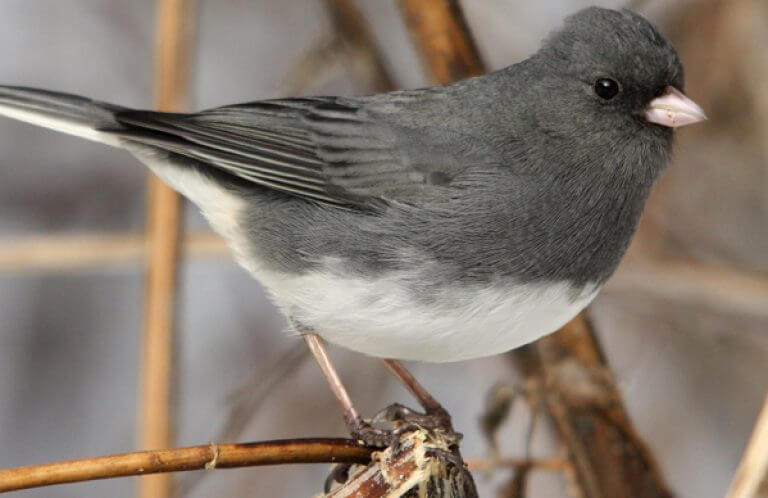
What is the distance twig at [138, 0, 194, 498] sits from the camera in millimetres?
2148

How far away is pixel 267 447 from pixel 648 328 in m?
2.12

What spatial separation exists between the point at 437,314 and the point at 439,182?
281 mm

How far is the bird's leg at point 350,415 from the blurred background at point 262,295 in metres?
0.80

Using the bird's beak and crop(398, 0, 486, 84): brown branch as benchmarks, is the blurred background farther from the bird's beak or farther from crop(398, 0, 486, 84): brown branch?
the bird's beak

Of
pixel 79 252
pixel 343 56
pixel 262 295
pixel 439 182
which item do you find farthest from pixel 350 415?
pixel 262 295

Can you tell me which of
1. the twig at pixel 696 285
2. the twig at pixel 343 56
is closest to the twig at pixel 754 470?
the twig at pixel 696 285

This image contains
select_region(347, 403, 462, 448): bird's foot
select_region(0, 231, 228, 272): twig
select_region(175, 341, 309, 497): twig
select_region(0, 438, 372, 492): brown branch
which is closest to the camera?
select_region(0, 438, 372, 492): brown branch

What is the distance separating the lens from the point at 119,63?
3.49 metres

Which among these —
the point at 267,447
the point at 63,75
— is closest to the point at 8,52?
the point at 63,75

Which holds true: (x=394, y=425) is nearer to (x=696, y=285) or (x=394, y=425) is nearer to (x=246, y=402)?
(x=246, y=402)

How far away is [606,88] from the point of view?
190 centimetres

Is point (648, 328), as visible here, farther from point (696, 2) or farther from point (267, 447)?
point (267, 447)

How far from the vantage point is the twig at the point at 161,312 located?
2148mm

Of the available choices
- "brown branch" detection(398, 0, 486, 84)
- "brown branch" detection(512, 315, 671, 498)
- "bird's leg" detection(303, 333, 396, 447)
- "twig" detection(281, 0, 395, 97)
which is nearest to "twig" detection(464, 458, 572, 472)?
"brown branch" detection(512, 315, 671, 498)
